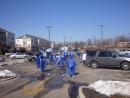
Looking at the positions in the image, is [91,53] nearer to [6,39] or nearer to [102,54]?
[102,54]

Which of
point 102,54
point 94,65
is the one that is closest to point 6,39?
point 94,65

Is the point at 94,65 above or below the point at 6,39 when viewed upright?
below

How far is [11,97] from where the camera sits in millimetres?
10773

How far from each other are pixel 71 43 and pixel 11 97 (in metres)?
174

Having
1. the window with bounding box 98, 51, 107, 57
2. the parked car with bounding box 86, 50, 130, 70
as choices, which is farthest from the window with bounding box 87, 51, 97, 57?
the window with bounding box 98, 51, 107, 57

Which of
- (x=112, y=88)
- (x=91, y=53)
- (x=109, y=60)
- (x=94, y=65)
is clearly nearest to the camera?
(x=112, y=88)

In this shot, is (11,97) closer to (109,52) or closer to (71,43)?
(109,52)

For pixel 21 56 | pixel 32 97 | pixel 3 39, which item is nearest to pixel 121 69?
pixel 32 97

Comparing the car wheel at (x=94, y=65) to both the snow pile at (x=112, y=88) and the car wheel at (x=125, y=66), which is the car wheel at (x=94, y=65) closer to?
the car wheel at (x=125, y=66)

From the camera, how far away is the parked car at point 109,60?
78.2ft

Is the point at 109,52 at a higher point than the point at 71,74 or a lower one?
higher

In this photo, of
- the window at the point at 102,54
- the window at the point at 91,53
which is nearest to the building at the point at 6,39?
the window at the point at 91,53

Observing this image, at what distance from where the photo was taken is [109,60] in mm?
24781

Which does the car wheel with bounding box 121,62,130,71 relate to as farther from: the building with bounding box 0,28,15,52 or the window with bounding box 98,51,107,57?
the building with bounding box 0,28,15,52
